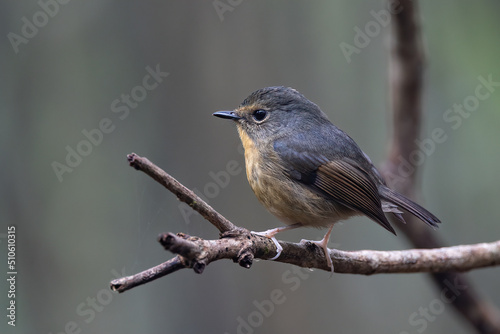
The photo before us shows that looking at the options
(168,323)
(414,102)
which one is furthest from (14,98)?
(414,102)

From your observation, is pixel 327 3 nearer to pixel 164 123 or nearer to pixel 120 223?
pixel 164 123

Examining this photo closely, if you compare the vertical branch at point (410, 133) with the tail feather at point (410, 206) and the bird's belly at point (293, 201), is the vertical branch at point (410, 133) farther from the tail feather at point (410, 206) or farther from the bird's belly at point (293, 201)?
the bird's belly at point (293, 201)

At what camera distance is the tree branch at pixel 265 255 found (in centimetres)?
192

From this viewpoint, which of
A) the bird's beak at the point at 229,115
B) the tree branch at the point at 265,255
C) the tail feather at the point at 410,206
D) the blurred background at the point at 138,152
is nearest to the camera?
the tree branch at the point at 265,255

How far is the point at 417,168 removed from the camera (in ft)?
15.6

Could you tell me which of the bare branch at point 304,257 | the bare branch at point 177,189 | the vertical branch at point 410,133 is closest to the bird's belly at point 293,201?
the bare branch at point 304,257

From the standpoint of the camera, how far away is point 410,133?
4586mm

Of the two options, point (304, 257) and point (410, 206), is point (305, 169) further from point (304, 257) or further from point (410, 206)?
point (410, 206)

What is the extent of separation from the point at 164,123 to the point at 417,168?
2493mm

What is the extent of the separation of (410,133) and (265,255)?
2630 millimetres

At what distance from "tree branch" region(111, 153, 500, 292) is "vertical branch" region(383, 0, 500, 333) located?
0.84 metres

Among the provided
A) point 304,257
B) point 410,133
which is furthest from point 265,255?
point 410,133

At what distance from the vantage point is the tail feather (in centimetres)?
327

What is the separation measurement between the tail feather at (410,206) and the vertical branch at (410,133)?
3.46ft
